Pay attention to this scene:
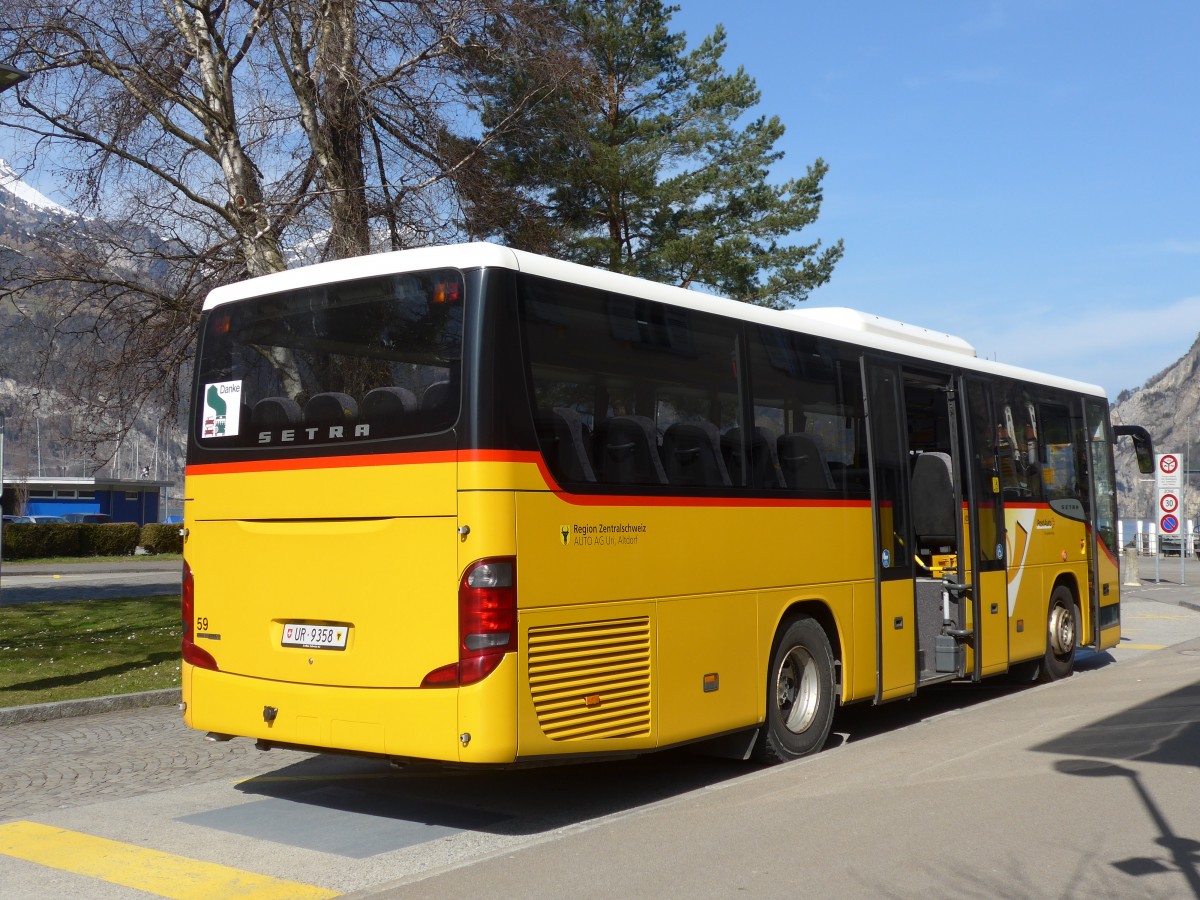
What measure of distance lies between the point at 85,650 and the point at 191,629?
27.7 feet

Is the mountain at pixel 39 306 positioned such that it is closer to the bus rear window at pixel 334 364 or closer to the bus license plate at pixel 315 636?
the bus rear window at pixel 334 364

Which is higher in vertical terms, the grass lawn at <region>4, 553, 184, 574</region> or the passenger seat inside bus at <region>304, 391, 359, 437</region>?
the passenger seat inside bus at <region>304, 391, 359, 437</region>

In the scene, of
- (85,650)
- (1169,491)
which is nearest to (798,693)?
(85,650)

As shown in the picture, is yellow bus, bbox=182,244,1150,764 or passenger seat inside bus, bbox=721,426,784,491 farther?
passenger seat inside bus, bbox=721,426,784,491

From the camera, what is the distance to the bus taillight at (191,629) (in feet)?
26.5

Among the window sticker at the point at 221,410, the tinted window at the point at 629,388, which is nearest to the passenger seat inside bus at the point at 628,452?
the tinted window at the point at 629,388

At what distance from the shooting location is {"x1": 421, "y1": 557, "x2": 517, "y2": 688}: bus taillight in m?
6.80

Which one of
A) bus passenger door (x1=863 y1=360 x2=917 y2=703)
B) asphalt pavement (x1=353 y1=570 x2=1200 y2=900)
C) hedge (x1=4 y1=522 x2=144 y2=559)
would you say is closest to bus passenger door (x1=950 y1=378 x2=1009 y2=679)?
bus passenger door (x1=863 y1=360 x2=917 y2=703)

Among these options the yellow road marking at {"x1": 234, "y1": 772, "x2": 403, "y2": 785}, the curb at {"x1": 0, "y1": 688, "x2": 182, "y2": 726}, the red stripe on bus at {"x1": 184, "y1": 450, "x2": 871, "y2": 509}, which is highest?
the red stripe on bus at {"x1": 184, "y1": 450, "x2": 871, "y2": 509}

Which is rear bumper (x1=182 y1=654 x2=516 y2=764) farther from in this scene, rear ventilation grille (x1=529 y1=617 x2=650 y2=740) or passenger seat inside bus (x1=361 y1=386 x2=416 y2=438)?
passenger seat inside bus (x1=361 y1=386 x2=416 y2=438)

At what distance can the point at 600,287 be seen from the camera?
25.7 ft

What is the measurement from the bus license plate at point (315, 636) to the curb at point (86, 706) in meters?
4.63

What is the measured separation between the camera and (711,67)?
94.3 ft

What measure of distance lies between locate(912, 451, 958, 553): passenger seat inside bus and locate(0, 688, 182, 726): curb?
6878 millimetres
